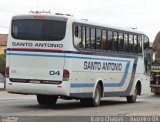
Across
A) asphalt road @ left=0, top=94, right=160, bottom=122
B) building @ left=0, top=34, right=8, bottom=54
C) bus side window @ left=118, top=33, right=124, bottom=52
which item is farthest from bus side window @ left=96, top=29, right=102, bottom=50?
building @ left=0, top=34, right=8, bottom=54

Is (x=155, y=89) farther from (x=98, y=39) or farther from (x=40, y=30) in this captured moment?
(x=40, y=30)

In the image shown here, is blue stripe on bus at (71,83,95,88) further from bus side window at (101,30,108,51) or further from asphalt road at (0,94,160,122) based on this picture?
bus side window at (101,30,108,51)

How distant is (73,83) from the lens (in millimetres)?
21984

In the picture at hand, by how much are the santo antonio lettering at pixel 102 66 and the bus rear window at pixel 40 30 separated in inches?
73.9

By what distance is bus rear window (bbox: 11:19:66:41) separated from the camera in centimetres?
2177

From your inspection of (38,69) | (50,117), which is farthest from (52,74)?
(50,117)

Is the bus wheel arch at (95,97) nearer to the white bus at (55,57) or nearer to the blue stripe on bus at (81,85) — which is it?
the white bus at (55,57)

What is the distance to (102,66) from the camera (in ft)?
80.2

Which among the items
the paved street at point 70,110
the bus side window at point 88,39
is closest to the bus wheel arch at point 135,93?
the paved street at point 70,110

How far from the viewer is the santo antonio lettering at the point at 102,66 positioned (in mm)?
23194

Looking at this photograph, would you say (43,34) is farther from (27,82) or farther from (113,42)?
(113,42)

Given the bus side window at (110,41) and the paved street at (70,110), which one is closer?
the paved street at (70,110)

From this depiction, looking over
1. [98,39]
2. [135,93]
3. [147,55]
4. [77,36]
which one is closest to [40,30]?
[77,36]

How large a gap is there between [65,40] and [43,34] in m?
0.88
